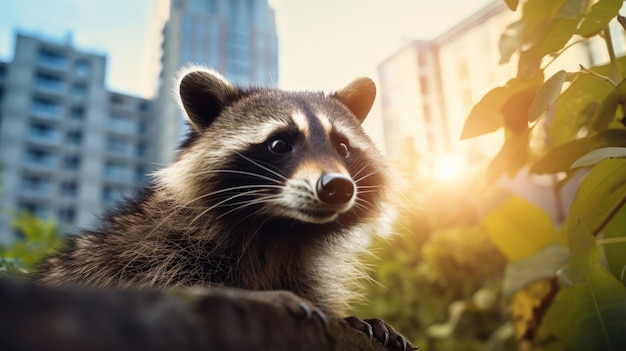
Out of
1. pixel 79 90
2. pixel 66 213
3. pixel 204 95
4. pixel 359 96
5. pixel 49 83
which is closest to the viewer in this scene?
pixel 204 95

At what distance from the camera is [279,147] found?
117cm

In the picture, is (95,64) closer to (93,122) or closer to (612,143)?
(93,122)

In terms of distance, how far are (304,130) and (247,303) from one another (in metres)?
0.76

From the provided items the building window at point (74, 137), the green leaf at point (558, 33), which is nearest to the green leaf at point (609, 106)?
the green leaf at point (558, 33)

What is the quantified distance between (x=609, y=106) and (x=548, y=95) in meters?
0.13

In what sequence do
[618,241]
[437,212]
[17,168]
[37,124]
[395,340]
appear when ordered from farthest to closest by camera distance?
[37,124]
[17,168]
[437,212]
[618,241]
[395,340]

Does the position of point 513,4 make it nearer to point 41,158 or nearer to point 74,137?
point 74,137

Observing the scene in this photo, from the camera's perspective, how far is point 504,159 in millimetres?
1031

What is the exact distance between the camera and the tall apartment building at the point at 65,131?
14.1 m

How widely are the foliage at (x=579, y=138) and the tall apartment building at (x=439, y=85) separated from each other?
10.4ft

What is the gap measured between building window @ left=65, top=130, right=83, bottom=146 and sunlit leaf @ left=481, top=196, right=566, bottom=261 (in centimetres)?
1517

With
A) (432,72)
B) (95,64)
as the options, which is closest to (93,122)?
(95,64)

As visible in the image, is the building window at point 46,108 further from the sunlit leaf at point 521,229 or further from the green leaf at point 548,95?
the green leaf at point 548,95

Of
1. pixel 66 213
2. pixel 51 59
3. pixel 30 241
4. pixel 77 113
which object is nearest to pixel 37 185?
pixel 66 213
